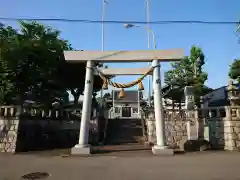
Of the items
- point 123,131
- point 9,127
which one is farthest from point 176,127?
point 9,127

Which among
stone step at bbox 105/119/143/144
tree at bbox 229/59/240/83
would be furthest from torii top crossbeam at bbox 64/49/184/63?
tree at bbox 229/59/240/83

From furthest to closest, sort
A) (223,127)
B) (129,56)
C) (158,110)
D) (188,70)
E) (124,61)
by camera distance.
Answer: (188,70)
(223,127)
(124,61)
(129,56)
(158,110)

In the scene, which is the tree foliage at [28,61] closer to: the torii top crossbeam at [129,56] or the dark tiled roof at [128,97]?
the torii top crossbeam at [129,56]

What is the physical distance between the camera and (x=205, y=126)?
1515cm

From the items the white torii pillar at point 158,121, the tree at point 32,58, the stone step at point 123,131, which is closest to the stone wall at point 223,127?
the white torii pillar at point 158,121

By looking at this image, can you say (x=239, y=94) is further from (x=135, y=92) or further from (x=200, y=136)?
(x=135, y=92)

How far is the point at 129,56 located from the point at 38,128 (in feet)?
28.3

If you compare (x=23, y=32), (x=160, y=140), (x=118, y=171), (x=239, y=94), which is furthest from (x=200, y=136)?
(x=23, y=32)

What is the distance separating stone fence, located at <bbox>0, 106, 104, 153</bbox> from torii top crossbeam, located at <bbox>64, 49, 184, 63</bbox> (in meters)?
4.69

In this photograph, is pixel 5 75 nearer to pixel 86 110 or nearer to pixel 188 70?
pixel 86 110

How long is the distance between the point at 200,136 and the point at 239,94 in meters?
3.66

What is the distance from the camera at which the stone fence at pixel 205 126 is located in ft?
41.4

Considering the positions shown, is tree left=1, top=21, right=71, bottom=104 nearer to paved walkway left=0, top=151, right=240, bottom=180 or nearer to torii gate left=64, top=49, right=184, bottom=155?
torii gate left=64, top=49, right=184, bottom=155

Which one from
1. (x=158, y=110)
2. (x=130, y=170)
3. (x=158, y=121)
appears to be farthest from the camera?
(x=158, y=110)
